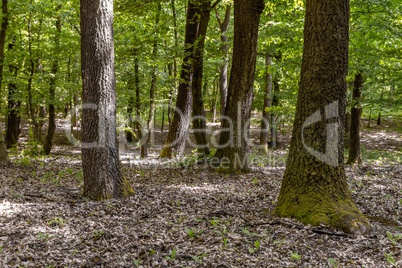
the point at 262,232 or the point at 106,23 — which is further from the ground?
the point at 106,23

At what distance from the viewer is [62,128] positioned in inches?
1061

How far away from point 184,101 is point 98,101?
5358mm

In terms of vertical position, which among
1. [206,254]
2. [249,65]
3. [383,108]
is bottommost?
[206,254]

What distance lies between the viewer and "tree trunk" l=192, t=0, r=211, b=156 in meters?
10.0

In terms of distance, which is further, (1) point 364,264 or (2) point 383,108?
(2) point 383,108

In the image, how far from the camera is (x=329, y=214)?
4719 millimetres

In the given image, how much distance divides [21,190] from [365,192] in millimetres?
7117

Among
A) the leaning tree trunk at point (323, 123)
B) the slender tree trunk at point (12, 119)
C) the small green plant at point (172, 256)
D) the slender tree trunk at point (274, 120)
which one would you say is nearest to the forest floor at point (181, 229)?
the small green plant at point (172, 256)

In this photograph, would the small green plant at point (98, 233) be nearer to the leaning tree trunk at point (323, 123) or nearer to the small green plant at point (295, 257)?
the small green plant at point (295, 257)

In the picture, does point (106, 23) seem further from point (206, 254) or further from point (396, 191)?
point (396, 191)

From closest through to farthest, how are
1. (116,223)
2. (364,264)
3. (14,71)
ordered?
1. (364,264)
2. (116,223)
3. (14,71)

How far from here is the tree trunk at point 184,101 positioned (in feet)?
34.3

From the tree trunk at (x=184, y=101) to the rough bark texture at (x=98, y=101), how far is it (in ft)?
15.4

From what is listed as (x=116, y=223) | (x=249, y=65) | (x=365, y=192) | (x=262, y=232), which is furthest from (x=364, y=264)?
(x=249, y=65)
